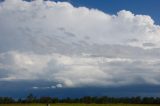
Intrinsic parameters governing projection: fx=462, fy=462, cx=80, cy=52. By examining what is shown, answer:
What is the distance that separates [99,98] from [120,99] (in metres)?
9.76

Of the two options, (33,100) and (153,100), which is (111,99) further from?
(33,100)

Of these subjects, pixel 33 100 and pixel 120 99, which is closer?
pixel 33 100

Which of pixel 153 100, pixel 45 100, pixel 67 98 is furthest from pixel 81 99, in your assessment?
pixel 153 100

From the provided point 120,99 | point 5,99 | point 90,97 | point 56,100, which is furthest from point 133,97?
point 5,99

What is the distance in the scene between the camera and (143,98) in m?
175

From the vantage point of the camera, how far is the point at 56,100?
6585 inches

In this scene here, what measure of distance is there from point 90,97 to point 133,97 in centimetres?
1672

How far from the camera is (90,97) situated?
178m

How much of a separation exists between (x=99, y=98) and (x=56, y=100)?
59.1 feet

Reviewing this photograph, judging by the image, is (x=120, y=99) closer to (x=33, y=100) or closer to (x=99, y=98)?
(x=99, y=98)

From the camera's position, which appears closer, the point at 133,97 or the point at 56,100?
the point at 56,100

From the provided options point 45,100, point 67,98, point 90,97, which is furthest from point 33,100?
point 90,97

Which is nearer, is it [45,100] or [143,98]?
[45,100]

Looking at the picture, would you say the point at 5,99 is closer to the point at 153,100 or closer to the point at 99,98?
the point at 99,98
